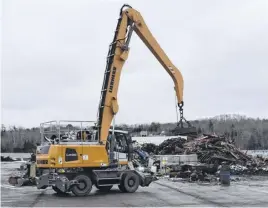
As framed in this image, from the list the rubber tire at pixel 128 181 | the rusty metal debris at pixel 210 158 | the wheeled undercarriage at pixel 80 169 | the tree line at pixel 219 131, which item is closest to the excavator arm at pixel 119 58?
the wheeled undercarriage at pixel 80 169

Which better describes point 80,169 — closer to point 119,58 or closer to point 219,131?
point 119,58

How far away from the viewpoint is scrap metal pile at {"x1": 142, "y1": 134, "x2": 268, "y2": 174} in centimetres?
3080

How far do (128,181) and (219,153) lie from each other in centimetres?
1450

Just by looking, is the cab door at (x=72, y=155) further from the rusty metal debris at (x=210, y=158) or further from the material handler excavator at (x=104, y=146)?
the rusty metal debris at (x=210, y=158)

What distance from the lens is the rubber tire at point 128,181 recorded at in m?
19.9

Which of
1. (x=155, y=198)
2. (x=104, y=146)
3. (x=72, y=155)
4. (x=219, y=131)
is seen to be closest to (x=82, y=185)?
(x=72, y=155)

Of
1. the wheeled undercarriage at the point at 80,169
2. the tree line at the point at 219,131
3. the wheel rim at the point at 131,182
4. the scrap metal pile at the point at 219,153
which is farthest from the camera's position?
the tree line at the point at 219,131

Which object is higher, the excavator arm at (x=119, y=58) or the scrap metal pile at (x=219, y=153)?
the excavator arm at (x=119, y=58)

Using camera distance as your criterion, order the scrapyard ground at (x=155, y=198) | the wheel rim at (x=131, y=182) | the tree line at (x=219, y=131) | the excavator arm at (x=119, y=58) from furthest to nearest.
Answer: the tree line at (x=219, y=131), the excavator arm at (x=119, y=58), the wheel rim at (x=131, y=182), the scrapyard ground at (x=155, y=198)

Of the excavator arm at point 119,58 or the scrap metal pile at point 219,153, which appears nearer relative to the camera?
the excavator arm at point 119,58

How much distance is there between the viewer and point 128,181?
20.0m

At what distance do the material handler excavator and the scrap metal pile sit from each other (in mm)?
10564

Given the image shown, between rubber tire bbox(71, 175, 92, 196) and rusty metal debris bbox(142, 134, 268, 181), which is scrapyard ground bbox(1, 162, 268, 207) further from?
rusty metal debris bbox(142, 134, 268, 181)

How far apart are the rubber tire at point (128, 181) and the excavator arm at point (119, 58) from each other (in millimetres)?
1840
